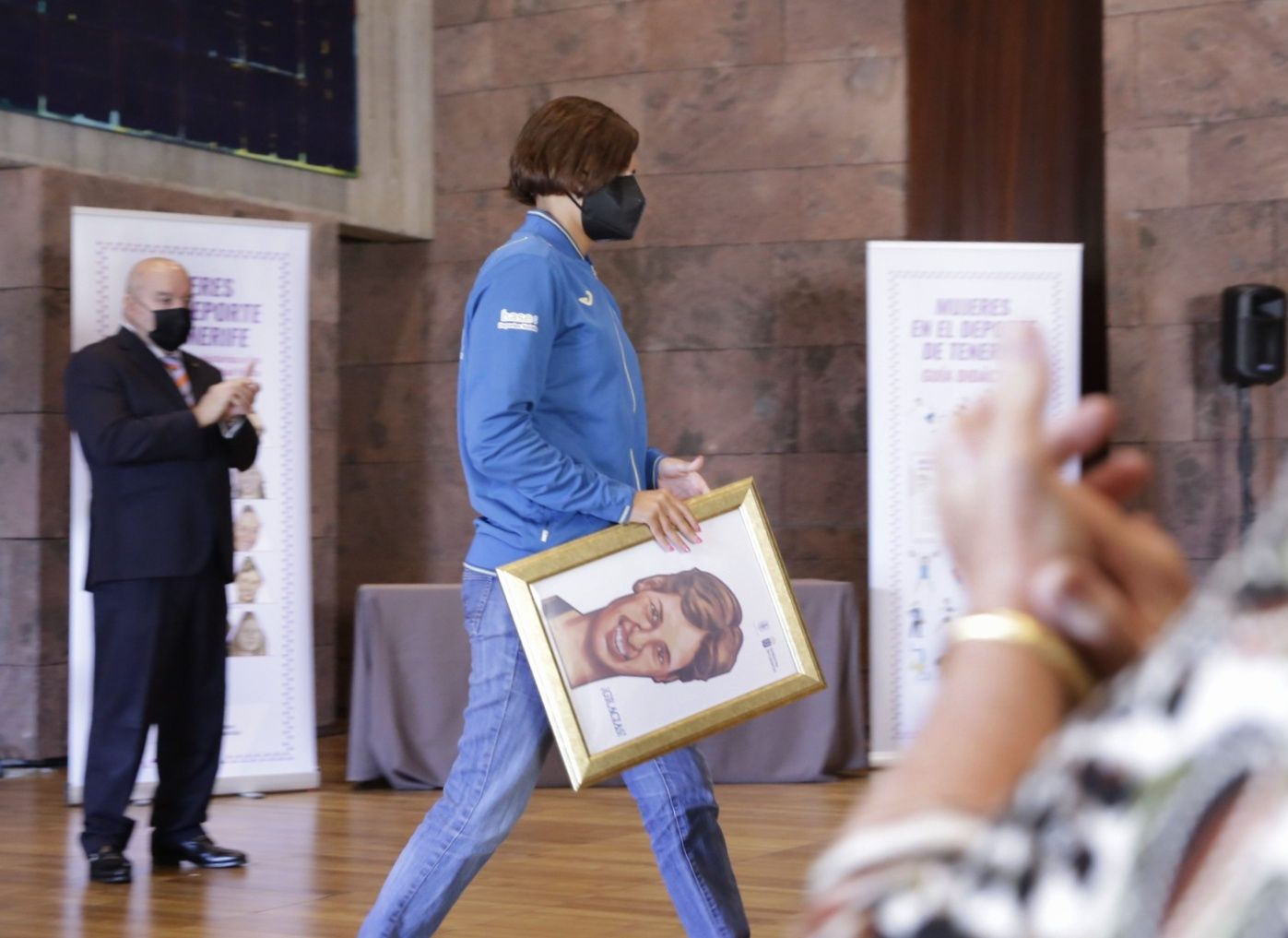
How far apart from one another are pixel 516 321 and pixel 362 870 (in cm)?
236

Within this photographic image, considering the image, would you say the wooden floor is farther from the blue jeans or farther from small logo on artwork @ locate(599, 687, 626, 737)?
small logo on artwork @ locate(599, 687, 626, 737)

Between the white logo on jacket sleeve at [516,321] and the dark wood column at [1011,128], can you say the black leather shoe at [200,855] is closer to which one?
the white logo on jacket sleeve at [516,321]

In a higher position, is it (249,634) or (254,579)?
(254,579)

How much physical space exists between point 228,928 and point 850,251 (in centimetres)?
447

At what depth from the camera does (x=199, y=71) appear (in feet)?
22.5

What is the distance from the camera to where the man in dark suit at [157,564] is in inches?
173

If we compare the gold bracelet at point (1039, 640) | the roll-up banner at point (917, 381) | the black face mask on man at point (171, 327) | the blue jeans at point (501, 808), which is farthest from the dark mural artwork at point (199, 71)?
the gold bracelet at point (1039, 640)

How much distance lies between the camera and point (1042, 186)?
716cm

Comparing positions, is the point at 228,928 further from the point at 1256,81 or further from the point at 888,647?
the point at 1256,81

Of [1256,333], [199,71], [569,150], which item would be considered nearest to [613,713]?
[569,150]

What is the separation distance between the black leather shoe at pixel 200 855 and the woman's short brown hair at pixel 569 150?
2.47m

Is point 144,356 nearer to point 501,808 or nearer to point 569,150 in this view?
point 569,150

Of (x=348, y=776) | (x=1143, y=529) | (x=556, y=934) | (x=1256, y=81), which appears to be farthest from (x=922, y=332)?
(x=1143, y=529)

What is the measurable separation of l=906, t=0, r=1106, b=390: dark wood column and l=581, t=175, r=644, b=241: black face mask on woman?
4.63 metres
